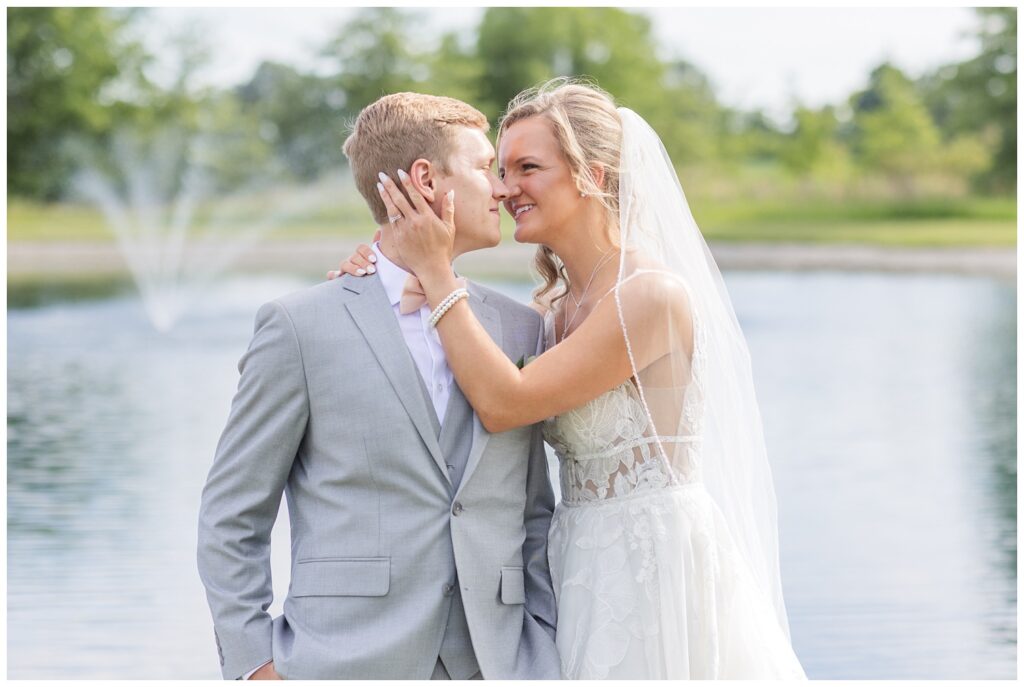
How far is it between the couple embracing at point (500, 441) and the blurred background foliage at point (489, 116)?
42.2 meters

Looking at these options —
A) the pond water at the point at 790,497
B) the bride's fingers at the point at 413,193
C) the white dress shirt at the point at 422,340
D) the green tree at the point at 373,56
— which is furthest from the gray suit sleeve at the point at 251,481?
the green tree at the point at 373,56

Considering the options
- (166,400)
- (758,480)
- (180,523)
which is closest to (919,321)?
(166,400)

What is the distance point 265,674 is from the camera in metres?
3.00

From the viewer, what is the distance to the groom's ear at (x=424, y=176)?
309cm

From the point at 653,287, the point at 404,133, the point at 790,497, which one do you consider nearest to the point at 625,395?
the point at 653,287

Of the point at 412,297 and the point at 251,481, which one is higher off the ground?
the point at 412,297

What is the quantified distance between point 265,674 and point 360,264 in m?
0.97

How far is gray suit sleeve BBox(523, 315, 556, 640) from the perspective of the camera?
3270mm

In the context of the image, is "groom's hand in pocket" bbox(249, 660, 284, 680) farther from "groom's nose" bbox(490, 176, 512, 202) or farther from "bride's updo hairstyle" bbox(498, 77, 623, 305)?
"bride's updo hairstyle" bbox(498, 77, 623, 305)

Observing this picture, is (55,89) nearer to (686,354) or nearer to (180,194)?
(180,194)

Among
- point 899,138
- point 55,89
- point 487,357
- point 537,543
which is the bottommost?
point 899,138

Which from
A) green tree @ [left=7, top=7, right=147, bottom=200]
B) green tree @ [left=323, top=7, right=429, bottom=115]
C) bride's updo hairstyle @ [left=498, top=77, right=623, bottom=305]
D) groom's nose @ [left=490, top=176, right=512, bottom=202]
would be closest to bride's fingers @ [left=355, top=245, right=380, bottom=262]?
groom's nose @ [left=490, top=176, right=512, bottom=202]

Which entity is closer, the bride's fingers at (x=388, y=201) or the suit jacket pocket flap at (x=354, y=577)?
the suit jacket pocket flap at (x=354, y=577)

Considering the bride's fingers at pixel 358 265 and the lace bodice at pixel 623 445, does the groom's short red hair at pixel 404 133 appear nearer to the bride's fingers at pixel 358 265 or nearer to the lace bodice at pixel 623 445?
the bride's fingers at pixel 358 265
